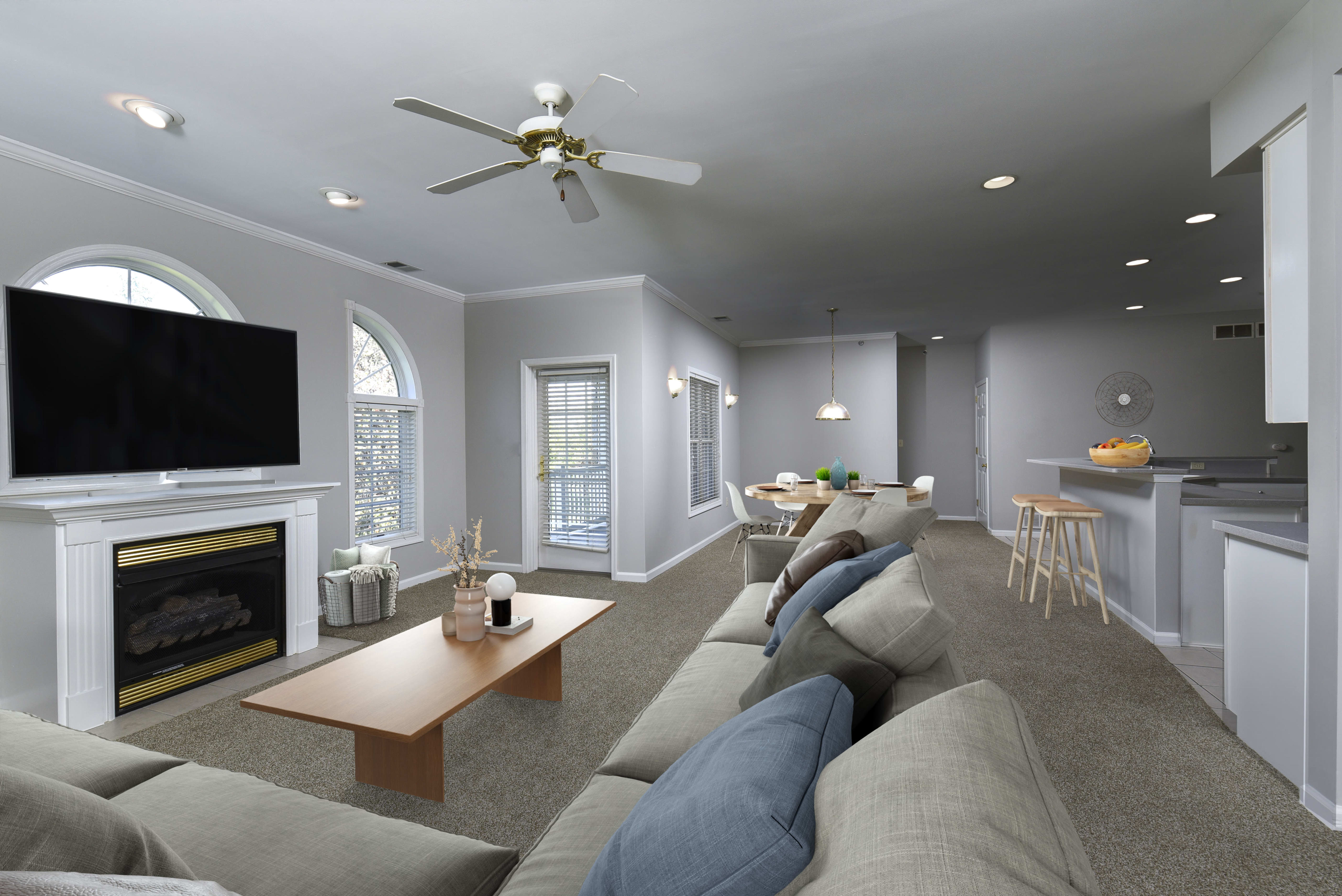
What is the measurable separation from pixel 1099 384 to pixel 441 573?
7.49m

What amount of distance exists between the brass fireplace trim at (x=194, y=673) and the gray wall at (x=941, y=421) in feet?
26.2

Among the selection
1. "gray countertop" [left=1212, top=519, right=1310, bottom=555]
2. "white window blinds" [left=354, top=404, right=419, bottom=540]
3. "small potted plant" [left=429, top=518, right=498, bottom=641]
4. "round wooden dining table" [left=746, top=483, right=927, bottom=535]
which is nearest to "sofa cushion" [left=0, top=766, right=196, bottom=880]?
"small potted plant" [left=429, top=518, right=498, bottom=641]

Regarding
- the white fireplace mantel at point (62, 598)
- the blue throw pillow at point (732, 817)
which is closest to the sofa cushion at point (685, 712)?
the blue throw pillow at point (732, 817)

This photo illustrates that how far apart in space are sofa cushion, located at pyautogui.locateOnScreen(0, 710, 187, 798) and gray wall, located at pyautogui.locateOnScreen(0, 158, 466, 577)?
2.53 metres

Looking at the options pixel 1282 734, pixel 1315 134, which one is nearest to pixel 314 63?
pixel 1315 134

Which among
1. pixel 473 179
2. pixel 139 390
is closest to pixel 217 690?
pixel 139 390

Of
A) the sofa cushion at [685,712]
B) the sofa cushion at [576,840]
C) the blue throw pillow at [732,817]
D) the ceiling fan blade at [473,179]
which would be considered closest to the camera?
the blue throw pillow at [732,817]

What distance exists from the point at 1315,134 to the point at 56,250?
5.18m

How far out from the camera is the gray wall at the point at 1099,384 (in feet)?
22.9

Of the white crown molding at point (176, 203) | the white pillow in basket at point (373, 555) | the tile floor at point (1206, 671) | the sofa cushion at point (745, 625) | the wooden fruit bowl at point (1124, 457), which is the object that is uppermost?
the white crown molding at point (176, 203)

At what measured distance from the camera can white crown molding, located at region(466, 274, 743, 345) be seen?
5344 millimetres

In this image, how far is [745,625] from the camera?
97.0 inches

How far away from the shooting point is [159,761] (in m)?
1.46

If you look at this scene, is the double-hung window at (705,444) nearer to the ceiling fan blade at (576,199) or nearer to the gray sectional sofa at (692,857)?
the ceiling fan blade at (576,199)
